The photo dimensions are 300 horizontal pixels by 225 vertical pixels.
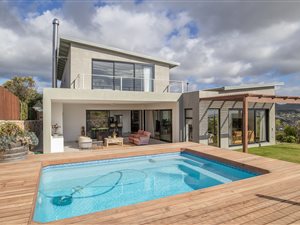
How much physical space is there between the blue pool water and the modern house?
2.95 meters

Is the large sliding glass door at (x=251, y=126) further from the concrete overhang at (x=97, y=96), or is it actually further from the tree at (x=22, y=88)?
the tree at (x=22, y=88)

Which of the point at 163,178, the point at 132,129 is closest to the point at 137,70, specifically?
the point at 132,129

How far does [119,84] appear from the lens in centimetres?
1337

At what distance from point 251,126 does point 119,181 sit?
10.8m

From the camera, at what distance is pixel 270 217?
11.0 ft

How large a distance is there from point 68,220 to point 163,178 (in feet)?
15.7

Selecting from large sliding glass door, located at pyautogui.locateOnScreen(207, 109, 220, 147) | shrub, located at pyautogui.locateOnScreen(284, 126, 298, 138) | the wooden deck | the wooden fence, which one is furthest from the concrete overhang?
shrub, located at pyautogui.locateOnScreen(284, 126, 298, 138)

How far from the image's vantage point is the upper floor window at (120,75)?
42.3 feet

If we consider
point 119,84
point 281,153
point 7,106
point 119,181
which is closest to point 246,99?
point 281,153

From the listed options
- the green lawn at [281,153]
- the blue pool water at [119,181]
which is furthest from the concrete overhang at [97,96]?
the green lawn at [281,153]

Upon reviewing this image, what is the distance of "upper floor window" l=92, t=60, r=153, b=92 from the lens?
12.9m

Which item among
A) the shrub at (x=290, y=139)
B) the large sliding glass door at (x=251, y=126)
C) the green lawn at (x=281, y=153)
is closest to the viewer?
the green lawn at (x=281, y=153)

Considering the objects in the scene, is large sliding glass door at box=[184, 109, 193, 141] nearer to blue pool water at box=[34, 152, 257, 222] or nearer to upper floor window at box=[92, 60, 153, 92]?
blue pool water at box=[34, 152, 257, 222]

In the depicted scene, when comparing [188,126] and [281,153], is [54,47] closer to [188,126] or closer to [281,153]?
[188,126]
